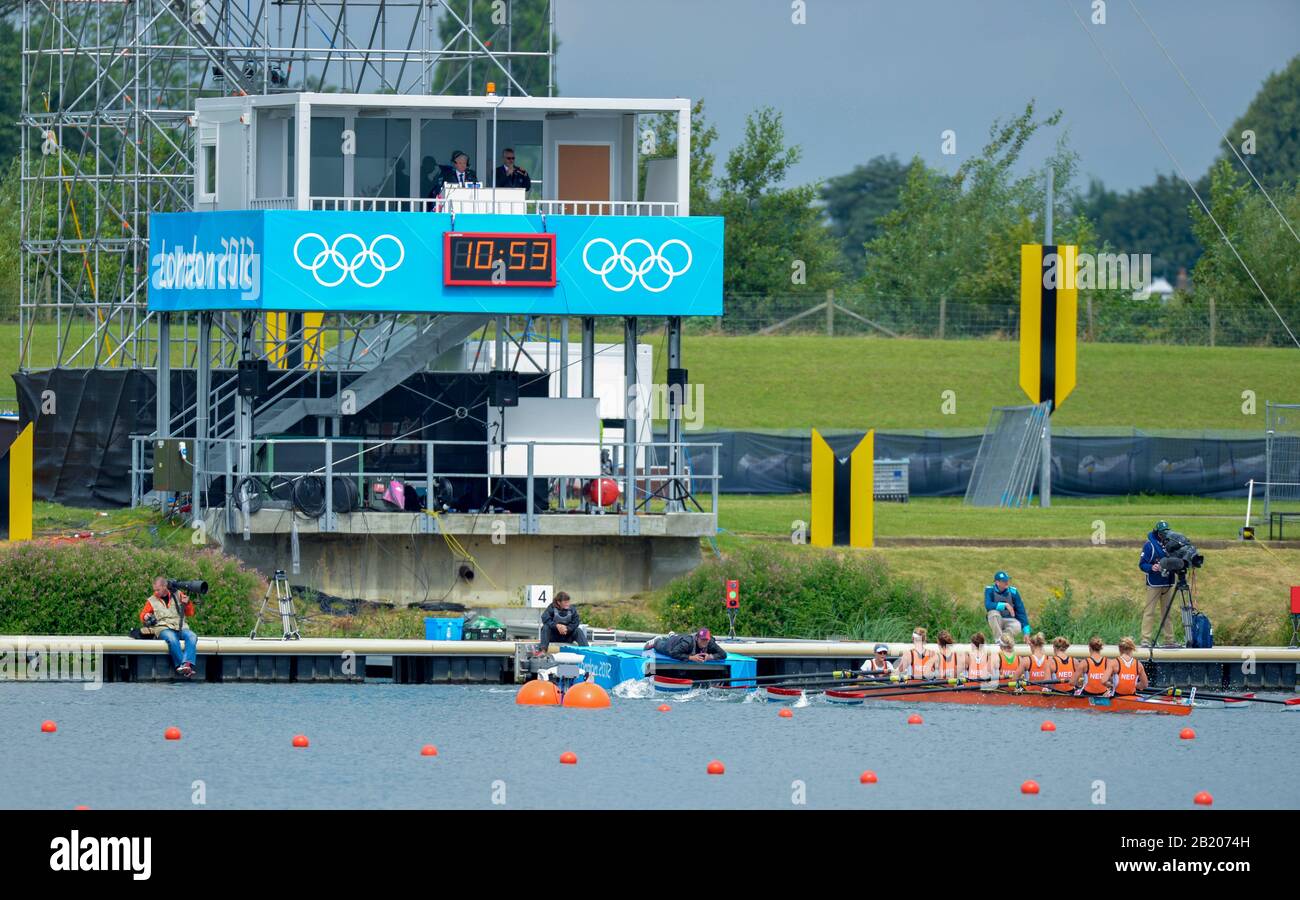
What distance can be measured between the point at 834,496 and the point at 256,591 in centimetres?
1091

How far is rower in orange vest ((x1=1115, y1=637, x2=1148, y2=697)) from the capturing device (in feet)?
116

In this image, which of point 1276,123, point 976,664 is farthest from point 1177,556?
point 1276,123

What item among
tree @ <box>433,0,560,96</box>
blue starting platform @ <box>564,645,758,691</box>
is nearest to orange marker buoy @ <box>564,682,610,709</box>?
blue starting platform @ <box>564,645,758,691</box>

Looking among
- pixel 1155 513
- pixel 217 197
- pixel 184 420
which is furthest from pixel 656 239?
pixel 1155 513

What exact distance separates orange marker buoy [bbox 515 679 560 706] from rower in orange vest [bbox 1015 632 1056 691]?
23.9ft

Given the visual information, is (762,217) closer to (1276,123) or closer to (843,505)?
(843,505)

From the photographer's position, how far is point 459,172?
1634 inches

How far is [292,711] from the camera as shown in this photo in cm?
3538

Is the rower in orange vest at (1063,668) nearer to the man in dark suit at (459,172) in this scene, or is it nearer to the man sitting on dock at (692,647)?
the man sitting on dock at (692,647)

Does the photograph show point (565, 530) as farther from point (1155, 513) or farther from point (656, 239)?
point (1155, 513)

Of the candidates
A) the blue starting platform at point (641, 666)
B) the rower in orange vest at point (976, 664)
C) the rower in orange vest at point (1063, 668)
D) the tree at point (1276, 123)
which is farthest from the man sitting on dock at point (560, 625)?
the tree at point (1276, 123)

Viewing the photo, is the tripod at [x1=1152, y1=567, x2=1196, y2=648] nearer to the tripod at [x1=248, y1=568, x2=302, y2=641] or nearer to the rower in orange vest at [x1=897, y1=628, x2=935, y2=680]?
the rower in orange vest at [x1=897, y1=628, x2=935, y2=680]

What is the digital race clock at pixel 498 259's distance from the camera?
1601 inches

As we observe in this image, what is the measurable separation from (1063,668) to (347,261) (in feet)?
47.7
